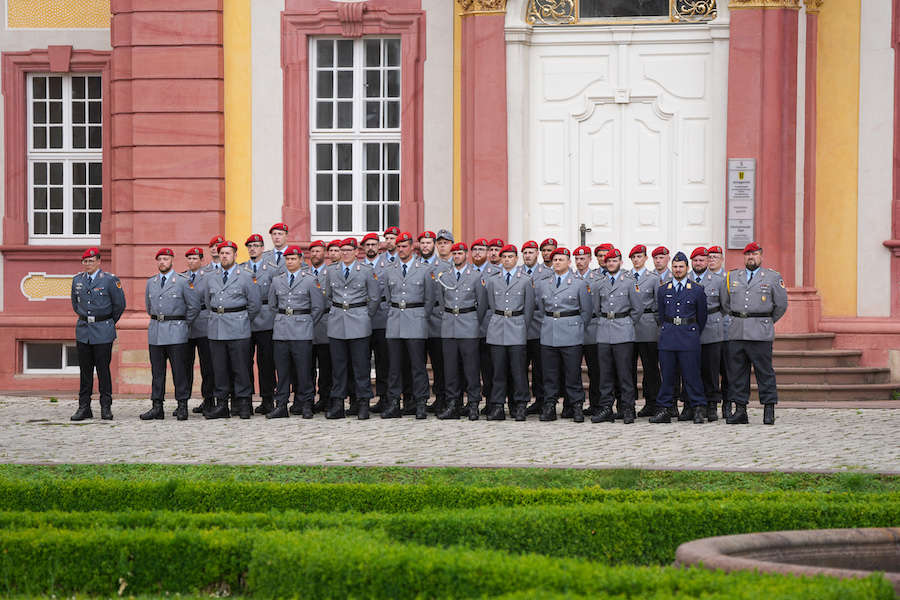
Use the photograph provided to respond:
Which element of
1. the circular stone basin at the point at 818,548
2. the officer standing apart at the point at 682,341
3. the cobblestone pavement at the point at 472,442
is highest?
the officer standing apart at the point at 682,341

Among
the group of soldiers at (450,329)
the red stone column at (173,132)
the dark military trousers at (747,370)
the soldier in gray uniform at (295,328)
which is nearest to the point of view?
the dark military trousers at (747,370)

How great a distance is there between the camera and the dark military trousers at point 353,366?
14.4 m

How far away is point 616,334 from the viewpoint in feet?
46.0

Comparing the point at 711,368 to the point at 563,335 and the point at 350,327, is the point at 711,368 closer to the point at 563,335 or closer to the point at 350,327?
the point at 563,335

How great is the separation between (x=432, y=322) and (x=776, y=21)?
5.67m

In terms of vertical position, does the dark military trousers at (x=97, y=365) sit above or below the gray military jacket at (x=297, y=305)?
below

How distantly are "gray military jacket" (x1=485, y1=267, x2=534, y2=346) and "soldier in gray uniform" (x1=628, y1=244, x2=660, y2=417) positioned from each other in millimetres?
1062

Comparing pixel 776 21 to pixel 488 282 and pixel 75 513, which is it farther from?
pixel 75 513

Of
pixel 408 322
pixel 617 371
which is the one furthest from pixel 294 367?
pixel 617 371

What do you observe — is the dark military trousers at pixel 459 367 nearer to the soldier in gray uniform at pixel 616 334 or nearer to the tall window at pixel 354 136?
the soldier in gray uniform at pixel 616 334

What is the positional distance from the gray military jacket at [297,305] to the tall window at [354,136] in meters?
3.73

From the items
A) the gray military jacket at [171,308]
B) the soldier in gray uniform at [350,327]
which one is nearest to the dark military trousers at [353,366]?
the soldier in gray uniform at [350,327]

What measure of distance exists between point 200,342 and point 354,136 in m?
4.28

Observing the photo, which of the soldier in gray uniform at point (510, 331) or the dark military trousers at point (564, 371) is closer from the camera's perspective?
the dark military trousers at point (564, 371)
